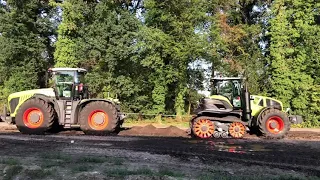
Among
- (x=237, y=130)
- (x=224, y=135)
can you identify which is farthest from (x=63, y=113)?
(x=237, y=130)

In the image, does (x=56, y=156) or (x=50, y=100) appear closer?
(x=56, y=156)

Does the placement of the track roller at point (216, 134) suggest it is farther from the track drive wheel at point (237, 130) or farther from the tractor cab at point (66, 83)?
the tractor cab at point (66, 83)

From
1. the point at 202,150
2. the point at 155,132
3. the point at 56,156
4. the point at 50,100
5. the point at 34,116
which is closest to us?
the point at 56,156

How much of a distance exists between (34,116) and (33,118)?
0.09 m

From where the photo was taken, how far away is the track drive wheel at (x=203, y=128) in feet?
46.1

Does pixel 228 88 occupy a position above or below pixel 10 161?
above

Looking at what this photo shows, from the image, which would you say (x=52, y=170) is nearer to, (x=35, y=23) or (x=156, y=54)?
(x=156, y=54)

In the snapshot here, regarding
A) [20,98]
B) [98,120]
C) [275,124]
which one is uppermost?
[20,98]

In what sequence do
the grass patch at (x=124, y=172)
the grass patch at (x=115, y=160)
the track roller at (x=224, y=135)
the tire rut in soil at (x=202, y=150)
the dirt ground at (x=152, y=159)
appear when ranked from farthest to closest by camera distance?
the track roller at (x=224, y=135), the tire rut in soil at (x=202, y=150), the grass patch at (x=115, y=160), the dirt ground at (x=152, y=159), the grass patch at (x=124, y=172)

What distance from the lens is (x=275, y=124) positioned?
1410cm

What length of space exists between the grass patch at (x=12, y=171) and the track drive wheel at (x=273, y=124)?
31.5 ft

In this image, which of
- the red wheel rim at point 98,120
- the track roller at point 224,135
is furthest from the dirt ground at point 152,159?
the red wheel rim at point 98,120

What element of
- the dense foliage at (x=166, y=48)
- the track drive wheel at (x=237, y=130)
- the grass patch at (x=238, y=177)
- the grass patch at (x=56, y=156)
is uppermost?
the dense foliage at (x=166, y=48)

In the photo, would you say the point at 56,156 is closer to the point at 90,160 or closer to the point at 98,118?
the point at 90,160
